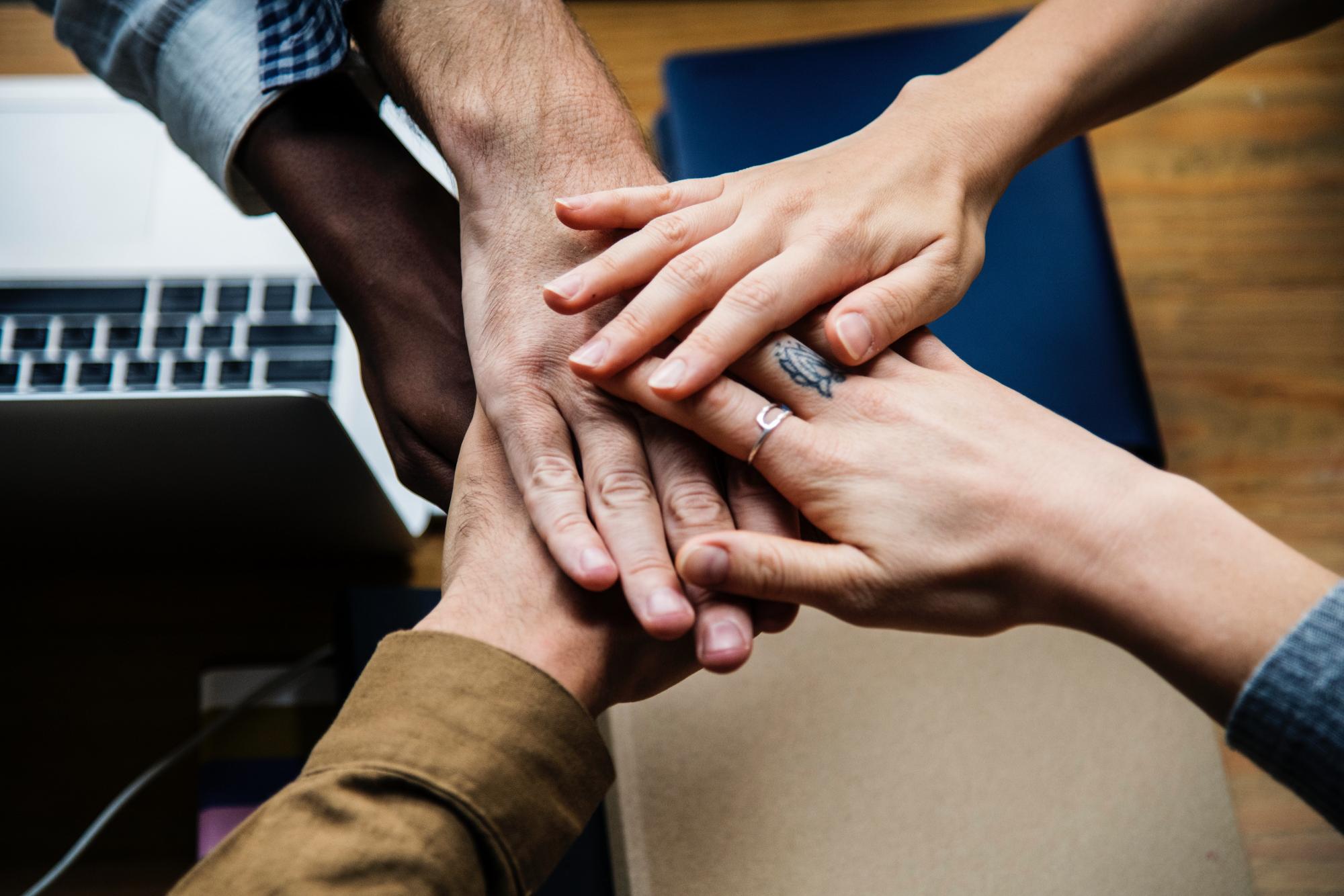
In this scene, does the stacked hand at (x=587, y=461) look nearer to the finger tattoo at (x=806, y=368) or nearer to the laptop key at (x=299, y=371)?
the finger tattoo at (x=806, y=368)

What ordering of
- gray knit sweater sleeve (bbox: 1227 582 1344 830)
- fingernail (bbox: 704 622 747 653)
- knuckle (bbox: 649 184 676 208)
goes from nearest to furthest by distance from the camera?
gray knit sweater sleeve (bbox: 1227 582 1344 830) → fingernail (bbox: 704 622 747 653) → knuckle (bbox: 649 184 676 208)

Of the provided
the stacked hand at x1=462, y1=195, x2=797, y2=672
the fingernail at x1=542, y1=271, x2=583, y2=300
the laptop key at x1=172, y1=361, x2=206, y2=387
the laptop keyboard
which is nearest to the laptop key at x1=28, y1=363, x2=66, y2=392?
the laptop keyboard

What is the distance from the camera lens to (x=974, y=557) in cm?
55

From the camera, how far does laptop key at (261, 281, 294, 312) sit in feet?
3.12

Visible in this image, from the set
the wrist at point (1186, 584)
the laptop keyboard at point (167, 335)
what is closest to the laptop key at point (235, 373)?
the laptop keyboard at point (167, 335)

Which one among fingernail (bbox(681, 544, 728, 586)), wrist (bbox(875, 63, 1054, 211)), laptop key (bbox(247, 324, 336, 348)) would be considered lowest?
laptop key (bbox(247, 324, 336, 348))

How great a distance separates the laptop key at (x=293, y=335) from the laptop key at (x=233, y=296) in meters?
0.04

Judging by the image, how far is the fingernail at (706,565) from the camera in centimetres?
54

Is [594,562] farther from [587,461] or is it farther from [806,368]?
[806,368]

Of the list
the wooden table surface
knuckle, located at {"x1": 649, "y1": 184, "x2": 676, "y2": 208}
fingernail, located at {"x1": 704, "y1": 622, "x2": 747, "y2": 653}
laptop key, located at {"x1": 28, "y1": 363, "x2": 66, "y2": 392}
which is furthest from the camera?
the wooden table surface

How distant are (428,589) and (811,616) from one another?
33cm

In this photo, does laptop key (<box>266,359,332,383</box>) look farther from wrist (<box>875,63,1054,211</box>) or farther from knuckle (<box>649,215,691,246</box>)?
wrist (<box>875,63,1054,211</box>)

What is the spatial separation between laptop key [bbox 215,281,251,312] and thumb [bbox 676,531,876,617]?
64 cm

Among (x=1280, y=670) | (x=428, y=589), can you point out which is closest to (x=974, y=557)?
(x=1280, y=670)
